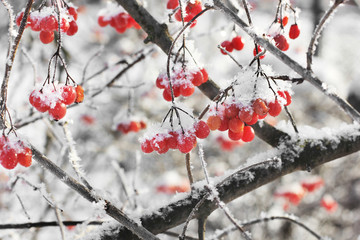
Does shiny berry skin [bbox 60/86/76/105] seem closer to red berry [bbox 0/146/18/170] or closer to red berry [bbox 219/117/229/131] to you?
red berry [bbox 0/146/18/170]

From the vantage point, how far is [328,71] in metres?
6.24

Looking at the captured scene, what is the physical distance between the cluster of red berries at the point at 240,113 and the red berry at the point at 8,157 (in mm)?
602

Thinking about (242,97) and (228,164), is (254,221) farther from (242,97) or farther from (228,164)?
(228,164)

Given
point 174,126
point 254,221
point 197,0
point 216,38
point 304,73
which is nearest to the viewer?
point 304,73

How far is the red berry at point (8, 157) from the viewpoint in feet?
3.67

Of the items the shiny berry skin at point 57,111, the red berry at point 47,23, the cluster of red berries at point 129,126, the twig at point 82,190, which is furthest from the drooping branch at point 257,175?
the cluster of red berries at point 129,126

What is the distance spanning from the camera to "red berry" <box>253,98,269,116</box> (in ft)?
3.72

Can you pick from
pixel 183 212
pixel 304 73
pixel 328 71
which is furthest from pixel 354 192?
pixel 304 73

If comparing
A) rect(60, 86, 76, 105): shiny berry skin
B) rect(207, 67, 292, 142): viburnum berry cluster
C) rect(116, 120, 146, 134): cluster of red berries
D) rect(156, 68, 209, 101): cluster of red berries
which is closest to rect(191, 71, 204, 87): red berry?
rect(156, 68, 209, 101): cluster of red berries

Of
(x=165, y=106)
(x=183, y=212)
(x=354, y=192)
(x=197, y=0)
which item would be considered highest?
(x=165, y=106)

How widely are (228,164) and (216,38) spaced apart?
100 inches

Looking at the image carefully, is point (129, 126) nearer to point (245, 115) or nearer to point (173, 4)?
point (173, 4)

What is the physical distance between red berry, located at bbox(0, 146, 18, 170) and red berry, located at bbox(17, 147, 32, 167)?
1 cm

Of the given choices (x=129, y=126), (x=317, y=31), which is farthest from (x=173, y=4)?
(x=129, y=126)
